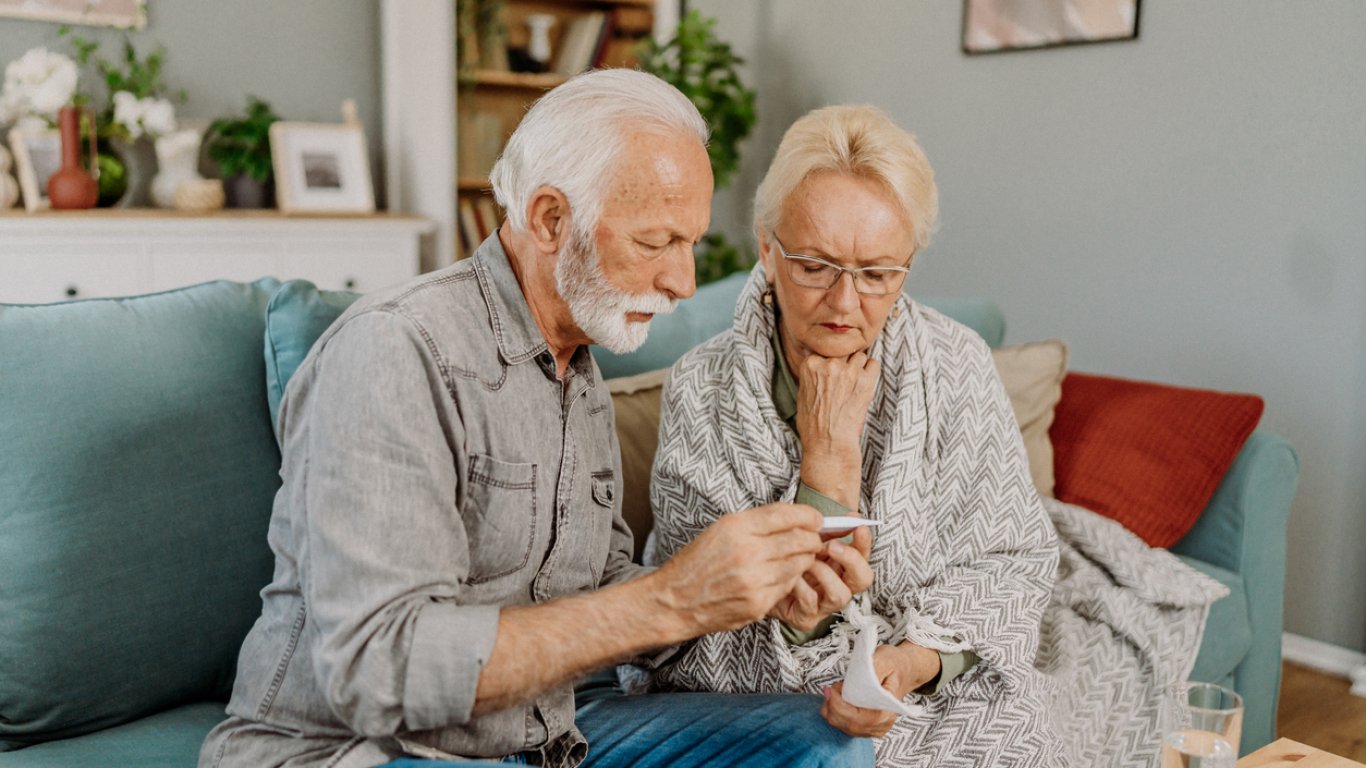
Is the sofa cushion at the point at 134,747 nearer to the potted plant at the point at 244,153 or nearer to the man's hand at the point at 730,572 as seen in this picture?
the man's hand at the point at 730,572

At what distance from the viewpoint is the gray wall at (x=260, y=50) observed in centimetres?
355

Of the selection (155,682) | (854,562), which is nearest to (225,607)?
(155,682)

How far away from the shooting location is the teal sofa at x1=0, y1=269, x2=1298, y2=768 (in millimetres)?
1278

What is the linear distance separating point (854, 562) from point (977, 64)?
251 centimetres

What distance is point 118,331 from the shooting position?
1.41 meters

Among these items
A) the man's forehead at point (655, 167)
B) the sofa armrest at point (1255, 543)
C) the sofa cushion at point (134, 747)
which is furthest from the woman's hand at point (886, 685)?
the sofa armrest at point (1255, 543)

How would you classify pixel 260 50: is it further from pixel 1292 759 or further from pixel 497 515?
→ pixel 1292 759

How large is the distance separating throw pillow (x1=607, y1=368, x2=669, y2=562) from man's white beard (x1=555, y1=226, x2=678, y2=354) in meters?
0.51

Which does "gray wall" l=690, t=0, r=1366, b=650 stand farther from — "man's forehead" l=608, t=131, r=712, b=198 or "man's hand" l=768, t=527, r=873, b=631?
"man's forehead" l=608, t=131, r=712, b=198

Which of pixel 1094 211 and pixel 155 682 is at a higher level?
pixel 1094 211

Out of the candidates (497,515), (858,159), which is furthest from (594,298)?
(858,159)

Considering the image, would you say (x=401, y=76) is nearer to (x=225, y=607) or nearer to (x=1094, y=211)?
(x=1094, y=211)

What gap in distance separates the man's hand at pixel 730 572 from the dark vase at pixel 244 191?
301cm

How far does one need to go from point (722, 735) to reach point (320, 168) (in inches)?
116
